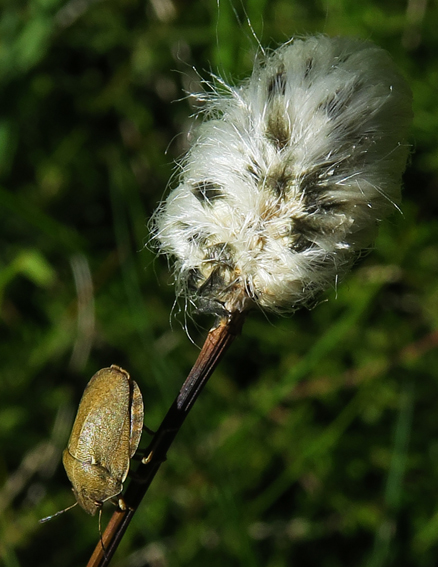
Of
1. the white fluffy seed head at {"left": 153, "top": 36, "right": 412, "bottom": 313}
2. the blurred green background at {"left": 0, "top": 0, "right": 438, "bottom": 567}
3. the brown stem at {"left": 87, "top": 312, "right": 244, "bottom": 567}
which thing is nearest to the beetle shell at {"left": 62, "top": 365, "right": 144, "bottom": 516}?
the brown stem at {"left": 87, "top": 312, "right": 244, "bottom": 567}

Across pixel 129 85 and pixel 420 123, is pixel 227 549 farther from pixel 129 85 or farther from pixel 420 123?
pixel 129 85

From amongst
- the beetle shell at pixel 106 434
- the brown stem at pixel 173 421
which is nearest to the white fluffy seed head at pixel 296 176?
the brown stem at pixel 173 421

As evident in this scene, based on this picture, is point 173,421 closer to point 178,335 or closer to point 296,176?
point 296,176

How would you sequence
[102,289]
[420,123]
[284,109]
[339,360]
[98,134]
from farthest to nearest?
[98,134] → [102,289] → [339,360] → [420,123] → [284,109]

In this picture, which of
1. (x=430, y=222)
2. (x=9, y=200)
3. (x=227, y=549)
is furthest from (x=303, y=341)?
(x=9, y=200)

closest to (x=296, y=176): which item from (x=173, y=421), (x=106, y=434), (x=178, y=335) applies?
(x=173, y=421)

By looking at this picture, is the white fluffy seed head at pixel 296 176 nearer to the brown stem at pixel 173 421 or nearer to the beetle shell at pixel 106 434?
the brown stem at pixel 173 421
